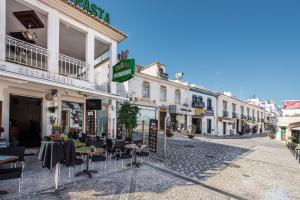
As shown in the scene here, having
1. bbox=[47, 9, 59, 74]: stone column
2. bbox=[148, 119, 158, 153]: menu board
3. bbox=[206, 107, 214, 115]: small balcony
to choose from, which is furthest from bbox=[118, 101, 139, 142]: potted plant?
bbox=[206, 107, 214, 115]: small balcony

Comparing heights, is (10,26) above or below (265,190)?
above

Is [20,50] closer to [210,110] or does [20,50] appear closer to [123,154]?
[123,154]

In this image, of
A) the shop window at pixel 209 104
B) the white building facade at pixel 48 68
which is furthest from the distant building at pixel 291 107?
the white building facade at pixel 48 68

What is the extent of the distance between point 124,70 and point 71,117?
4030 mm

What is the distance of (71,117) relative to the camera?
11.0m

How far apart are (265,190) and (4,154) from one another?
7.91m

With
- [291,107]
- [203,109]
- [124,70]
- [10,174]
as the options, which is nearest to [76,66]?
[124,70]

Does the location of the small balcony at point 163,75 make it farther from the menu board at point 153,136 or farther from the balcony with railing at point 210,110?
the menu board at point 153,136

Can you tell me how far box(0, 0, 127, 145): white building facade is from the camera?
314 inches

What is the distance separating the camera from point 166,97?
23.3 m

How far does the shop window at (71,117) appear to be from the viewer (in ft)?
34.9

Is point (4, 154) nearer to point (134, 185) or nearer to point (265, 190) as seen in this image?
point (134, 185)

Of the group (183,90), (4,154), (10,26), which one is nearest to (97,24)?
(10,26)

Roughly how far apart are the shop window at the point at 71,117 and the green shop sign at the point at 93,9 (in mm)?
5115
